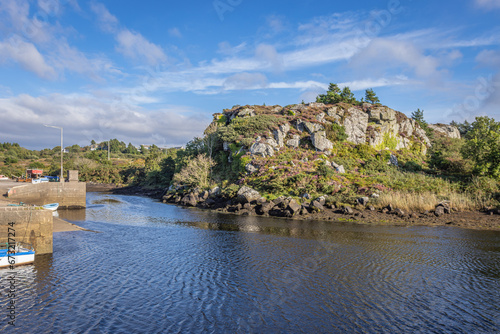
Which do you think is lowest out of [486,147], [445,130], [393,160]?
[393,160]

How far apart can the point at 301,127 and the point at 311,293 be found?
185 feet

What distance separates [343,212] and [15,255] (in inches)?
1384

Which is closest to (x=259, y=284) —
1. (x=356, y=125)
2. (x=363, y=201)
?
(x=363, y=201)

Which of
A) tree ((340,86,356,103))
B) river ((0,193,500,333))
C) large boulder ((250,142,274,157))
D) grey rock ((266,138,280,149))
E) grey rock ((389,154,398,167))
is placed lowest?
river ((0,193,500,333))

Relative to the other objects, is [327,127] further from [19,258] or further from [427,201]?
[19,258]

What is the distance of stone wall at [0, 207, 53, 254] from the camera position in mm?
19875

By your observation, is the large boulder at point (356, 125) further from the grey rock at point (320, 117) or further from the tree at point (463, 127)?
the tree at point (463, 127)

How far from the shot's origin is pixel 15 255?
18.3 metres

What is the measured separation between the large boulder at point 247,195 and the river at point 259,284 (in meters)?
17.8

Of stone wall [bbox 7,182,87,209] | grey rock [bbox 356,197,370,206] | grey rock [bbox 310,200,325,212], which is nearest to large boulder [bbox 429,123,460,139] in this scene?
grey rock [bbox 356,197,370,206]

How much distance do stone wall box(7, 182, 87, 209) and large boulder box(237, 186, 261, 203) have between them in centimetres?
2517

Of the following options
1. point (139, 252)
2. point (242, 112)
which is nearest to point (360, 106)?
point (242, 112)

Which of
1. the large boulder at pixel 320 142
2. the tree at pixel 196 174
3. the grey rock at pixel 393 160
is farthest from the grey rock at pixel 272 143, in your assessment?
Result: the grey rock at pixel 393 160

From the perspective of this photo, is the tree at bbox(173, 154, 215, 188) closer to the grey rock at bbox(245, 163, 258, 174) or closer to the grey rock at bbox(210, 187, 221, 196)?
the grey rock at bbox(210, 187, 221, 196)
